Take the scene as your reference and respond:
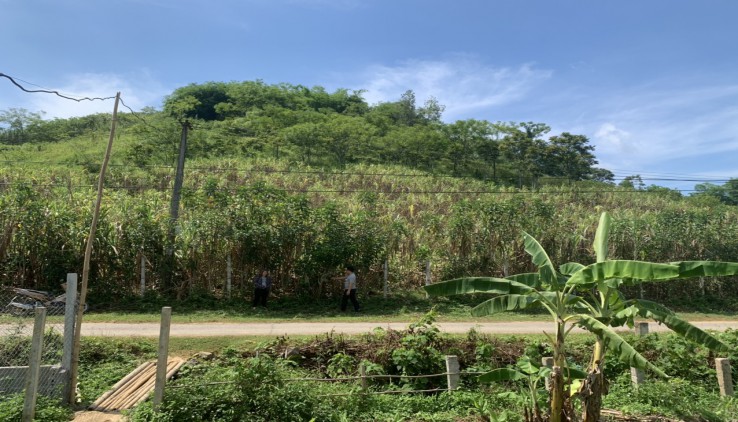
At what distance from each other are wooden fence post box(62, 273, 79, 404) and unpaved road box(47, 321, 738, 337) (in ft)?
14.1

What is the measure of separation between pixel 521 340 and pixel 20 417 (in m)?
9.17

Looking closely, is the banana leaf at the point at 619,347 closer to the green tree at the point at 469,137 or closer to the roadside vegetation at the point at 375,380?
the roadside vegetation at the point at 375,380

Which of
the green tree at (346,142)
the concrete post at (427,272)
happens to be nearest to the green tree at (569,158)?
the green tree at (346,142)

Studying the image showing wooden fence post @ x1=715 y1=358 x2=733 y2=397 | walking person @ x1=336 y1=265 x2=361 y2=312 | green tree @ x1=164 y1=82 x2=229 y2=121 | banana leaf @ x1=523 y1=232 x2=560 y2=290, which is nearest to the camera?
banana leaf @ x1=523 y1=232 x2=560 y2=290

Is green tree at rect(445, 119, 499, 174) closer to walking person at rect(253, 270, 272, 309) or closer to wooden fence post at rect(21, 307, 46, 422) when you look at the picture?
walking person at rect(253, 270, 272, 309)

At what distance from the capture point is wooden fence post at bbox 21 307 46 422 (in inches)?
251

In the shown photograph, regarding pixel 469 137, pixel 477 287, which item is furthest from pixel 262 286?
pixel 469 137

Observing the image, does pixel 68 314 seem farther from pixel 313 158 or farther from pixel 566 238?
pixel 313 158

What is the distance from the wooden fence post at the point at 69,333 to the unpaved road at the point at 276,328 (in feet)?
14.1

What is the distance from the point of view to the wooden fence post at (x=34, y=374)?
20.9 feet

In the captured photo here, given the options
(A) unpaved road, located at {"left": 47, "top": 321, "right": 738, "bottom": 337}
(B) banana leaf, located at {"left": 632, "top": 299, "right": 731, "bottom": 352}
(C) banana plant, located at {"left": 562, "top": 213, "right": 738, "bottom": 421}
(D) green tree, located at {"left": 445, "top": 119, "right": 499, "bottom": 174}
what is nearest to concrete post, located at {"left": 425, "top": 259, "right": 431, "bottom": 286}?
(A) unpaved road, located at {"left": 47, "top": 321, "right": 738, "bottom": 337}

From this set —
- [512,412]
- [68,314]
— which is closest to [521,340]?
[512,412]

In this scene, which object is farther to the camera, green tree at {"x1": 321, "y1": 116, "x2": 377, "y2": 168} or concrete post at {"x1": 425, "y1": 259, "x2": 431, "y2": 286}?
green tree at {"x1": 321, "y1": 116, "x2": 377, "y2": 168}

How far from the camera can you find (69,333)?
7.36m
